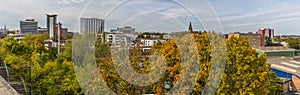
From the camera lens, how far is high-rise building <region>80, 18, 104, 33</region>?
3.60 metres

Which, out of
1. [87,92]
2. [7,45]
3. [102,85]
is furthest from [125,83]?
[7,45]

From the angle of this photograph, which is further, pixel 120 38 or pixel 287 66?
pixel 287 66

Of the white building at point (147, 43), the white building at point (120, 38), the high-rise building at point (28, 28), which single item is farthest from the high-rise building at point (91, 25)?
the high-rise building at point (28, 28)

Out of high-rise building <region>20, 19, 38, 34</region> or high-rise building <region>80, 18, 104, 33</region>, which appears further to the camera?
high-rise building <region>20, 19, 38, 34</region>

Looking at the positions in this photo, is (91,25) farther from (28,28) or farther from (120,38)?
(28,28)

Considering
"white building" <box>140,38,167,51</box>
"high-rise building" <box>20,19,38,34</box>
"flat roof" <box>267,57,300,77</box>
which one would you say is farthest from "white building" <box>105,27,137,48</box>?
"high-rise building" <box>20,19,38,34</box>

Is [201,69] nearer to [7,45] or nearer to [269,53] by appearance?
[7,45]

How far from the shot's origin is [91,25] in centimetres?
Result: 388

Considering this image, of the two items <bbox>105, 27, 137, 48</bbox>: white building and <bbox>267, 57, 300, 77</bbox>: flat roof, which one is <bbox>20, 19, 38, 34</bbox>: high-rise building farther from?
<bbox>105, 27, 137, 48</bbox>: white building

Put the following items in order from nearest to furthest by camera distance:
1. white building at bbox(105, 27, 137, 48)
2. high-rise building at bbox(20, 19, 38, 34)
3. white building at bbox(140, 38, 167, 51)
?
white building at bbox(105, 27, 137, 48) → white building at bbox(140, 38, 167, 51) → high-rise building at bbox(20, 19, 38, 34)

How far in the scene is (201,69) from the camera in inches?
→ 144

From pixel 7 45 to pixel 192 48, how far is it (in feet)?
15.4

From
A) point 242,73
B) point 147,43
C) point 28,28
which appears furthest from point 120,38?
point 28,28

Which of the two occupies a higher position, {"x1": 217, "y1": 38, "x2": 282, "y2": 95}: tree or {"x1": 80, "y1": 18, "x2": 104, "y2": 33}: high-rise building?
{"x1": 80, "y1": 18, "x2": 104, "y2": 33}: high-rise building
